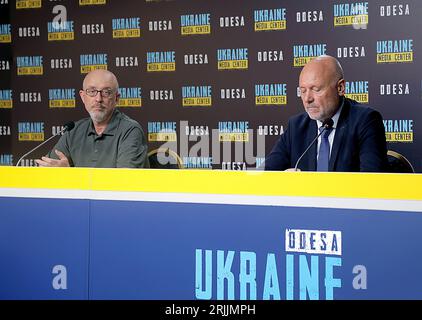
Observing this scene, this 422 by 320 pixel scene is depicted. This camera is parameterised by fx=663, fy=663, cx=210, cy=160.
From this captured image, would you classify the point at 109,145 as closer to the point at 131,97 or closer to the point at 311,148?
the point at 311,148

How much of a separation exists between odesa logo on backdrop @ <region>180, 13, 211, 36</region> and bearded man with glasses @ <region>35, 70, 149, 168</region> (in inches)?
65.9

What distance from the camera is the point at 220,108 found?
5605 millimetres

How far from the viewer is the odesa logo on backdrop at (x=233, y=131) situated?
552cm

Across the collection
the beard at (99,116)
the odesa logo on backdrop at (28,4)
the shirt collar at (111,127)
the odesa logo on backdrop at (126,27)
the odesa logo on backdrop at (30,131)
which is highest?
the odesa logo on backdrop at (28,4)

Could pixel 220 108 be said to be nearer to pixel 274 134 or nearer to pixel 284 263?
pixel 274 134

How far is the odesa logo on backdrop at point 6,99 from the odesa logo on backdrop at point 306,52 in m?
2.71

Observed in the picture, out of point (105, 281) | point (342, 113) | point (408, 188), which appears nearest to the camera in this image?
point (408, 188)

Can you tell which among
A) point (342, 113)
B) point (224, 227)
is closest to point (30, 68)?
point (342, 113)

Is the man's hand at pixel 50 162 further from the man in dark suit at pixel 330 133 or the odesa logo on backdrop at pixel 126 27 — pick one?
the odesa logo on backdrop at pixel 126 27

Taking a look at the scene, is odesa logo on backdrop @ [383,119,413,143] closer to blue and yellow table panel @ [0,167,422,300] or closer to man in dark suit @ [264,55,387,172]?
man in dark suit @ [264,55,387,172]

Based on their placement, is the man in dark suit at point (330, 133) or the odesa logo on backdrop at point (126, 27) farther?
the odesa logo on backdrop at point (126, 27)

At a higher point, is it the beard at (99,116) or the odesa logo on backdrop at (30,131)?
the odesa logo on backdrop at (30,131)

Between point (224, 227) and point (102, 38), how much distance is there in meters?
3.85

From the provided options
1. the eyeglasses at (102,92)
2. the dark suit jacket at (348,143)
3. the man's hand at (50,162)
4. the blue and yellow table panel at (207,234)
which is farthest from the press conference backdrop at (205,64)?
the blue and yellow table panel at (207,234)
